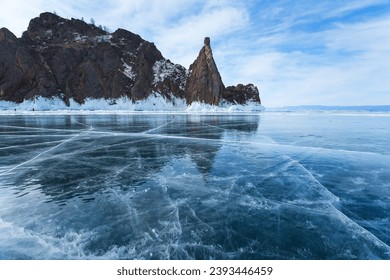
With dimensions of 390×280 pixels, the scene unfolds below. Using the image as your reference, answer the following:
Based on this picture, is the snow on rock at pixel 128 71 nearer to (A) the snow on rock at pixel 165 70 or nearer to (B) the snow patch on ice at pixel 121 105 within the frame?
(A) the snow on rock at pixel 165 70

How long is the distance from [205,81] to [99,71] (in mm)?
50934

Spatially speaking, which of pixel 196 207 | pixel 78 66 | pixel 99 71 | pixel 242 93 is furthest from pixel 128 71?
pixel 196 207

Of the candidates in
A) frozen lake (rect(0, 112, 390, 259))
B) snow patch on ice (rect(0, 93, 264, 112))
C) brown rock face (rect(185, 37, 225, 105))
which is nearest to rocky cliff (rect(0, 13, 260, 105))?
brown rock face (rect(185, 37, 225, 105))

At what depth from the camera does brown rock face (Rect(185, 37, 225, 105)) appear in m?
102

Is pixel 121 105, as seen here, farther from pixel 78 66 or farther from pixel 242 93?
pixel 242 93

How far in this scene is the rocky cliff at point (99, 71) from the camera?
10056 cm

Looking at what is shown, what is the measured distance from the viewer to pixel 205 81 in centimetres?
10288

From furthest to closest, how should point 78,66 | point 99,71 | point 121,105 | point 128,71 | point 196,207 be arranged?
point 128,71 → point 78,66 → point 99,71 → point 121,105 → point 196,207

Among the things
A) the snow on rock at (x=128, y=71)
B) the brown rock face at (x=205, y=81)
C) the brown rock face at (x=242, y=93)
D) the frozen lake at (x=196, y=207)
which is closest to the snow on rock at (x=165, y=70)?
the snow on rock at (x=128, y=71)

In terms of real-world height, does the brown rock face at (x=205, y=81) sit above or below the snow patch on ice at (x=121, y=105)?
above

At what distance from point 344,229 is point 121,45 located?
137 metres

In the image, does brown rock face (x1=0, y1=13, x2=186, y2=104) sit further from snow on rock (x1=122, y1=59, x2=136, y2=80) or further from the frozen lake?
the frozen lake

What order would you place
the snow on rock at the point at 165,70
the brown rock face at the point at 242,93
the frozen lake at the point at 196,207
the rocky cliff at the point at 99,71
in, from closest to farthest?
the frozen lake at the point at 196,207
the rocky cliff at the point at 99,71
the snow on rock at the point at 165,70
the brown rock face at the point at 242,93
